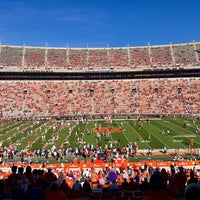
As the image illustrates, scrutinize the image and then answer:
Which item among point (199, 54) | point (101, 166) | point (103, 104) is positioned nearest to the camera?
point (101, 166)

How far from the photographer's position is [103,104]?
61.9 m

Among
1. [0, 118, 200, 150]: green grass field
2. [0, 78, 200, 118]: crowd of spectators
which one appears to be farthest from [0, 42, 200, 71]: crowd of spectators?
[0, 118, 200, 150]: green grass field

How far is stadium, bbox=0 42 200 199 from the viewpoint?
126ft

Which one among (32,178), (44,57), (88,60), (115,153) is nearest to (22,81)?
(44,57)

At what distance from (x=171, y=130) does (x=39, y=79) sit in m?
36.0

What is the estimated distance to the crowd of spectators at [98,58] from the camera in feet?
229

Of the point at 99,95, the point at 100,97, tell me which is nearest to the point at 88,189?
the point at 100,97

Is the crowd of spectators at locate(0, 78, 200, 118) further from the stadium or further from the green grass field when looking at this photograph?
the green grass field

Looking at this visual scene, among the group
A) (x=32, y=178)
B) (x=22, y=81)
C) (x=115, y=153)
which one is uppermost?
(x=22, y=81)

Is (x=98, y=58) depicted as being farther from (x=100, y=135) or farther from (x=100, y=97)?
(x=100, y=135)

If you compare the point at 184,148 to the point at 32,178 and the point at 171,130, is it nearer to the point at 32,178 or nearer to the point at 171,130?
the point at 171,130

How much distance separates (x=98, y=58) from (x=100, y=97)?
1390cm

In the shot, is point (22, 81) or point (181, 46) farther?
point (181, 46)

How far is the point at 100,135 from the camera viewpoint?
37938 mm
